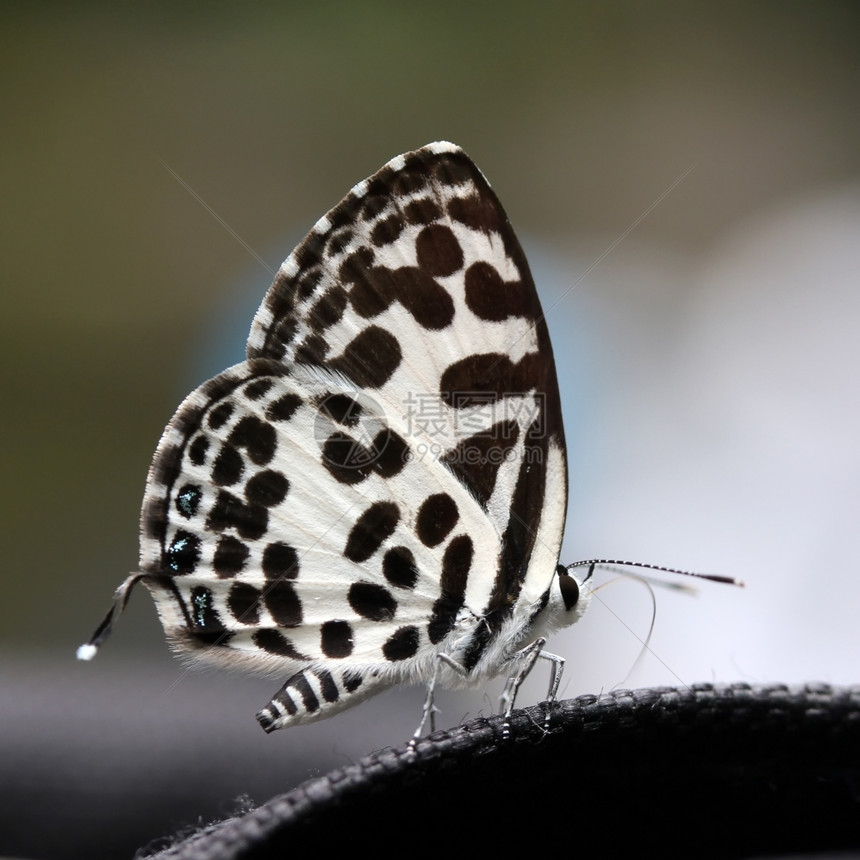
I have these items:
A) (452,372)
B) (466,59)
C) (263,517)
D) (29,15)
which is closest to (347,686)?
(263,517)

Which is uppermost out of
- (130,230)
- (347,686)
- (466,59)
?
(466,59)

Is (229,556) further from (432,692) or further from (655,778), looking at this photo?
(655,778)

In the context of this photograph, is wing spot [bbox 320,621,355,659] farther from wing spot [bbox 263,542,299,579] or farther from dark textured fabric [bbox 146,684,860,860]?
dark textured fabric [bbox 146,684,860,860]

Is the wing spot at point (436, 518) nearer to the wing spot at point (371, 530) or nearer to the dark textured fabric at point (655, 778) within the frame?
the wing spot at point (371, 530)

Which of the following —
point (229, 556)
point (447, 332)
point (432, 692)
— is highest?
point (447, 332)

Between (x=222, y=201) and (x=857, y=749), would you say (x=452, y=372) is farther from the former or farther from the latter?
(x=222, y=201)

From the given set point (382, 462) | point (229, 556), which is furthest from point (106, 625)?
point (382, 462)

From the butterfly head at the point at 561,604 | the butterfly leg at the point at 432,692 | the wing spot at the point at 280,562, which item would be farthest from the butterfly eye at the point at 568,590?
the wing spot at the point at 280,562
